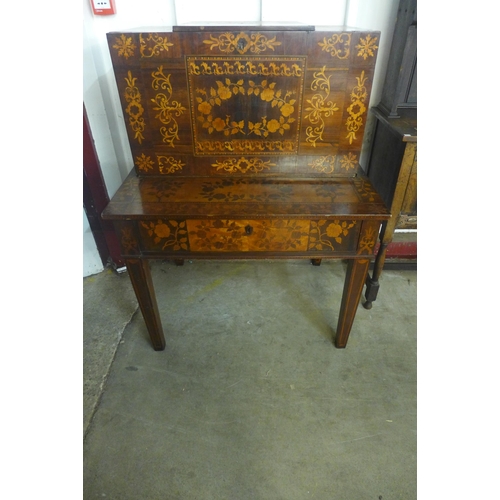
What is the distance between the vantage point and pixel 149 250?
134cm

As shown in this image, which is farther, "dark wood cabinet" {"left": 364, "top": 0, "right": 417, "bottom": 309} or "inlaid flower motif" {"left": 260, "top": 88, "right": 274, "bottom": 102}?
"dark wood cabinet" {"left": 364, "top": 0, "right": 417, "bottom": 309}

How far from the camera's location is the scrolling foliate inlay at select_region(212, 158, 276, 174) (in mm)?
1402

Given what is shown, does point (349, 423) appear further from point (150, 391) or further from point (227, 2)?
point (227, 2)

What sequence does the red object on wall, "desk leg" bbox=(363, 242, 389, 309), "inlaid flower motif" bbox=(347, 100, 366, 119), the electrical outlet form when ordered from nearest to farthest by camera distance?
"inlaid flower motif" bbox=(347, 100, 366, 119) < the electrical outlet < "desk leg" bbox=(363, 242, 389, 309) < the red object on wall

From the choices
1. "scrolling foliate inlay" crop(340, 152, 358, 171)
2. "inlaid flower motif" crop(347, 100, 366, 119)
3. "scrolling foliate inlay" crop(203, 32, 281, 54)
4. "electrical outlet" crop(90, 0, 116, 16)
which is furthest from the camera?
"electrical outlet" crop(90, 0, 116, 16)

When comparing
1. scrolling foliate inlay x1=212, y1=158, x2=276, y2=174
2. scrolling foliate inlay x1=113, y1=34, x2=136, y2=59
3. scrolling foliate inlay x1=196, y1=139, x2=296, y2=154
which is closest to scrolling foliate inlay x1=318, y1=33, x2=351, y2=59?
scrolling foliate inlay x1=196, y1=139, x2=296, y2=154

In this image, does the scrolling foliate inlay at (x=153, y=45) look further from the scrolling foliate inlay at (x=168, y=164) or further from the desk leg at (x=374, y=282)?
the desk leg at (x=374, y=282)

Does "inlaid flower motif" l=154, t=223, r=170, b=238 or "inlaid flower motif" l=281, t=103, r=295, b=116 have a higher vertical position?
"inlaid flower motif" l=281, t=103, r=295, b=116

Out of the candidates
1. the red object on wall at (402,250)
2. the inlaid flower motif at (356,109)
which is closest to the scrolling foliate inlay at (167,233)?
the inlaid flower motif at (356,109)

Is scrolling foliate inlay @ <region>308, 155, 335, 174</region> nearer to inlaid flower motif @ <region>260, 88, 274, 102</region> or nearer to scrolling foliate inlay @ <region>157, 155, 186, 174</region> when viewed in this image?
inlaid flower motif @ <region>260, 88, 274, 102</region>

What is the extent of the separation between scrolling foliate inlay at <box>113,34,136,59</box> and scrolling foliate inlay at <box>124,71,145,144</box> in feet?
0.19

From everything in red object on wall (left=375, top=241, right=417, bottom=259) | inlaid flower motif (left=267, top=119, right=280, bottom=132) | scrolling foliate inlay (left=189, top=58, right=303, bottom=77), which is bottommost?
red object on wall (left=375, top=241, right=417, bottom=259)

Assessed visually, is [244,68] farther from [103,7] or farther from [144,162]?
[103,7]

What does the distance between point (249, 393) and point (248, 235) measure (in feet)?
2.29
